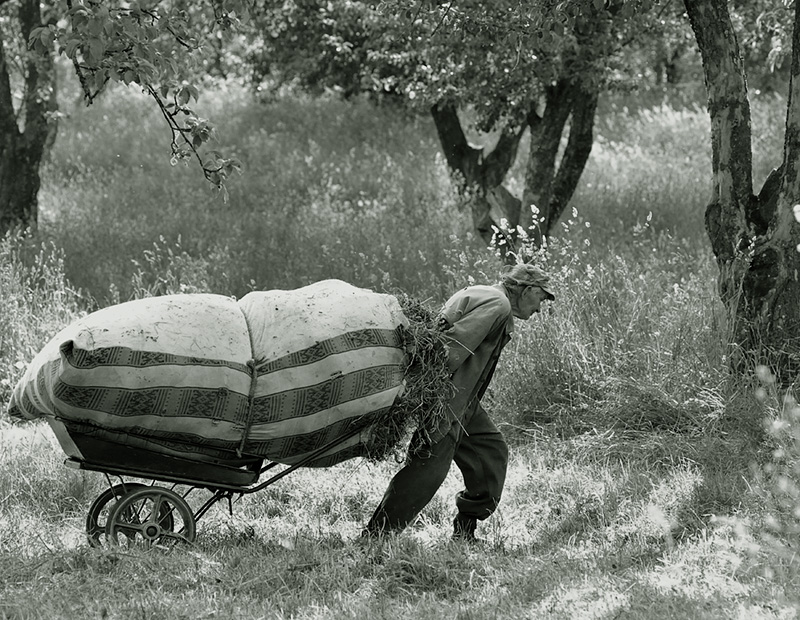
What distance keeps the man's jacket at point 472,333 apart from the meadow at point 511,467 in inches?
24.1

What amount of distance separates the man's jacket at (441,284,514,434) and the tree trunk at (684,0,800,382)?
228 cm

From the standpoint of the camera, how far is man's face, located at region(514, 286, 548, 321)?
5.59 meters

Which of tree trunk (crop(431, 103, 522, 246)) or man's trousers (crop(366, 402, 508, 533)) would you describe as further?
tree trunk (crop(431, 103, 522, 246))

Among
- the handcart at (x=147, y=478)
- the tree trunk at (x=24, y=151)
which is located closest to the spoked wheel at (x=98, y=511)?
the handcart at (x=147, y=478)

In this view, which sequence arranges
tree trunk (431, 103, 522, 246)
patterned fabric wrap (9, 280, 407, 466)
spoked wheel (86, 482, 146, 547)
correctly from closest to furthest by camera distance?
patterned fabric wrap (9, 280, 407, 466) < spoked wheel (86, 482, 146, 547) < tree trunk (431, 103, 522, 246)

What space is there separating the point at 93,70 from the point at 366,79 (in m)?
7.24

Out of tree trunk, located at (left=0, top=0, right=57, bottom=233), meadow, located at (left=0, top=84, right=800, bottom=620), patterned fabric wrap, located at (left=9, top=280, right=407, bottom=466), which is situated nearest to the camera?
meadow, located at (left=0, top=84, right=800, bottom=620)

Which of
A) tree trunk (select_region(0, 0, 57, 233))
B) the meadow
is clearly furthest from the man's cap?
tree trunk (select_region(0, 0, 57, 233))

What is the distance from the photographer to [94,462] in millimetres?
5016

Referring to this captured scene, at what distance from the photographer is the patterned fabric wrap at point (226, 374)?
479 cm

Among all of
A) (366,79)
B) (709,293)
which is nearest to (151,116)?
(366,79)

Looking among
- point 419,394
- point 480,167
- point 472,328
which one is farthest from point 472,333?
point 480,167

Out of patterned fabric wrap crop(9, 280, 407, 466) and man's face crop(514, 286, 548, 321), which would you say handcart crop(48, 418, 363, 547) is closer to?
patterned fabric wrap crop(9, 280, 407, 466)

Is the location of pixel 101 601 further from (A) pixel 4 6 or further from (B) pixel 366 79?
(A) pixel 4 6
